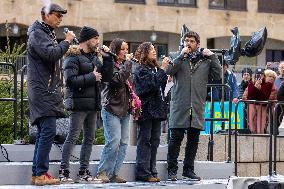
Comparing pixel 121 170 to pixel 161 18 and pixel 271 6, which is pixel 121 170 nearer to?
pixel 161 18

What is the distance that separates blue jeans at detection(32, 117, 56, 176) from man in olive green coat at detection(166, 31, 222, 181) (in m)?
2.28

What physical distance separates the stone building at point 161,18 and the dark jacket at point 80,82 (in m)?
30.9

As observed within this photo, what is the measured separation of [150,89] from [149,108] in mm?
263

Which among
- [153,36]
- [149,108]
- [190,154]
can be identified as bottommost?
[190,154]

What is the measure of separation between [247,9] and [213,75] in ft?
115

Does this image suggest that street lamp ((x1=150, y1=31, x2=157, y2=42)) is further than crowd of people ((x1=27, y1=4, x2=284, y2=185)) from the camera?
Yes

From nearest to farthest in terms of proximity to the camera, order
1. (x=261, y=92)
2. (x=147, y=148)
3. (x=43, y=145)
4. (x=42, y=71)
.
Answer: (x=43, y=145) → (x=42, y=71) → (x=147, y=148) → (x=261, y=92)

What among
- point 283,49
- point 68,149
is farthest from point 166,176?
point 283,49

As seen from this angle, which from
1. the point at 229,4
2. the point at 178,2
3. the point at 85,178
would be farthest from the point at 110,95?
the point at 229,4

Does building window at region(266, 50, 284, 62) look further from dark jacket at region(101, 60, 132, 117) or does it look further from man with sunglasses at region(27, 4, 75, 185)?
man with sunglasses at region(27, 4, 75, 185)

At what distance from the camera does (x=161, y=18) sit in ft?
146

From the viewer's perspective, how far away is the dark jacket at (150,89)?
1104 cm

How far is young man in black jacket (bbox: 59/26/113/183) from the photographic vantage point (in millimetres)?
10117

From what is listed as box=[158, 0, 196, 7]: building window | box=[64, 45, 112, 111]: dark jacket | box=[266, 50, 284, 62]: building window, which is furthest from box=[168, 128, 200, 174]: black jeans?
box=[266, 50, 284, 62]: building window
